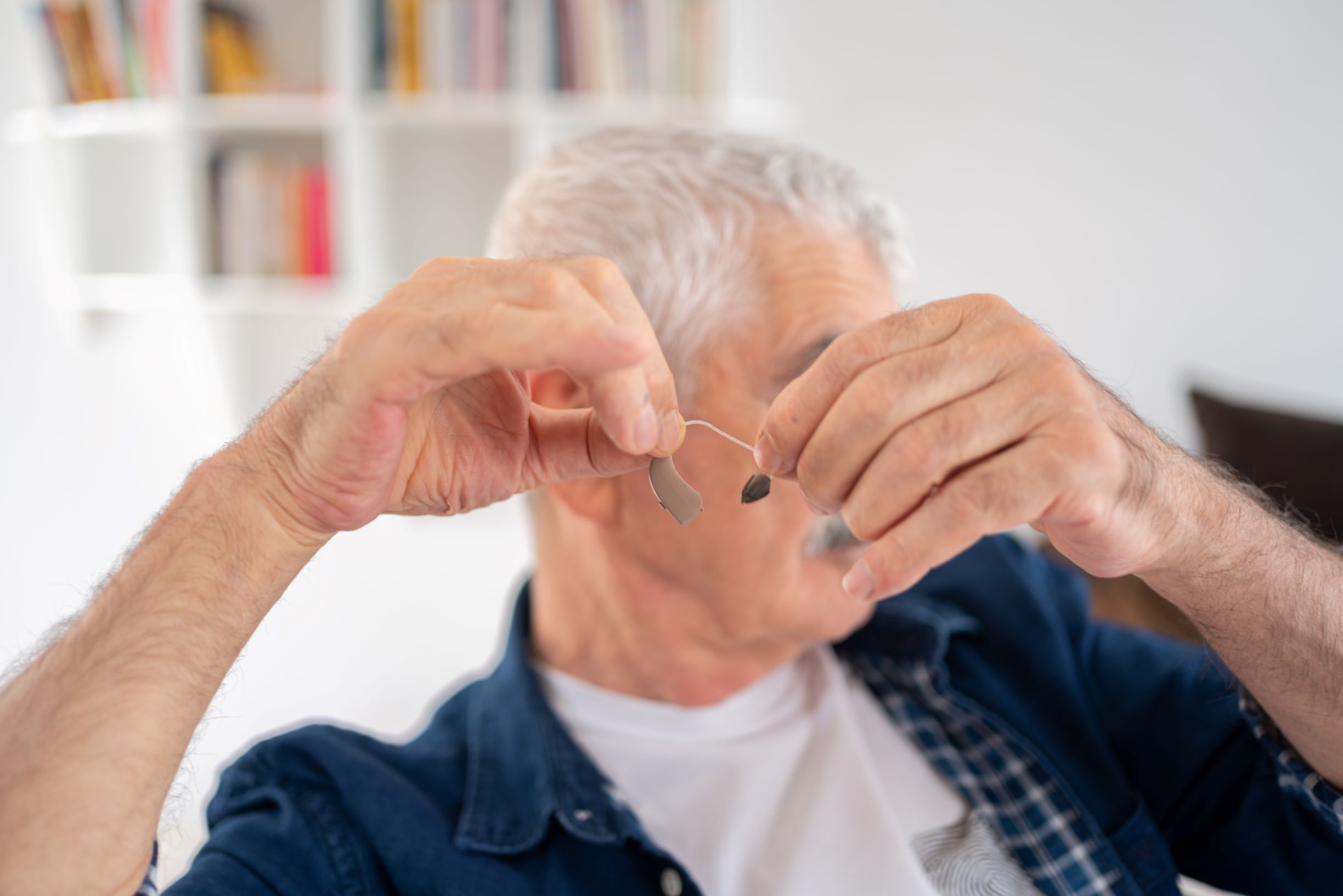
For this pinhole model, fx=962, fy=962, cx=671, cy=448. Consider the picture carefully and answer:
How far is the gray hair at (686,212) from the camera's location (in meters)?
1.18

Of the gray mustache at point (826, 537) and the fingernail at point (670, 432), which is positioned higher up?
the fingernail at point (670, 432)

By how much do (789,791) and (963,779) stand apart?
8.8 inches

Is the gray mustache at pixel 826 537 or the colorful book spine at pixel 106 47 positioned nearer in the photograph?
the gray mustache at pixel 826 537

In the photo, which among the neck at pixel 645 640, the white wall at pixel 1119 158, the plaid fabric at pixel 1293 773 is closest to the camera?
the plaid fabric at pixel 1293 773

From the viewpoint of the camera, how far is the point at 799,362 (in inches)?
44.9

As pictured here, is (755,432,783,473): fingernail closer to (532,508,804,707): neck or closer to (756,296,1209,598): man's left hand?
(756,296,1209,598): man's left hand

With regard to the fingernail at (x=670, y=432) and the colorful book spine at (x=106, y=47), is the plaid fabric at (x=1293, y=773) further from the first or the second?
the colorful book spine at (x=106, y=47)

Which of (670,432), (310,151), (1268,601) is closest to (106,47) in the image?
(310,151)

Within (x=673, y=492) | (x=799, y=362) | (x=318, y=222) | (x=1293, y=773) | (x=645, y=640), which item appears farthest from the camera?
(x=318, y=222)

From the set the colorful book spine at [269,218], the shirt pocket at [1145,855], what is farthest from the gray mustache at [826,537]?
the colorful book spine at [269,218]

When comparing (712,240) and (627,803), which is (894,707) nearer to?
(627,803)

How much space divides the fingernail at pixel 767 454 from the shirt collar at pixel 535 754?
526mm

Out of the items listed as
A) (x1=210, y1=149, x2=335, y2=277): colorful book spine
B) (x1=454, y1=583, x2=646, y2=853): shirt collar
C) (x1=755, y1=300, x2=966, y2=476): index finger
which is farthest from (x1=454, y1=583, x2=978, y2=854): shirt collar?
(x1=210, y1=149, x2=335, y2=277): colorful book spine

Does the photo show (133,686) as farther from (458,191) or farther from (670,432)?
Answer: (458,191)
